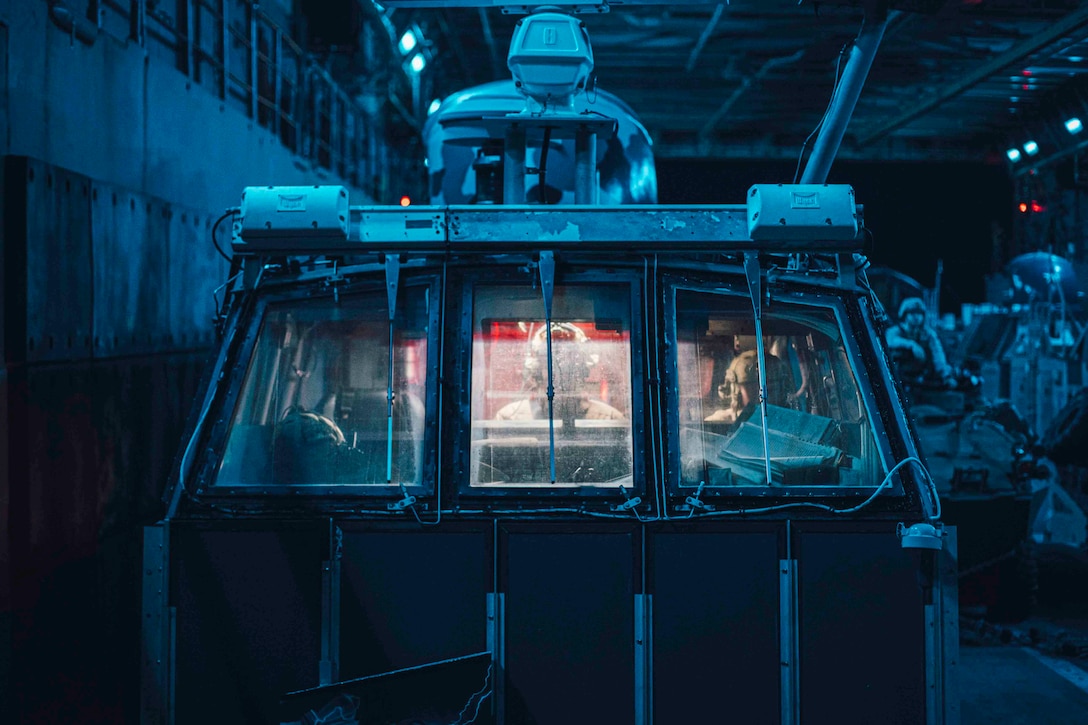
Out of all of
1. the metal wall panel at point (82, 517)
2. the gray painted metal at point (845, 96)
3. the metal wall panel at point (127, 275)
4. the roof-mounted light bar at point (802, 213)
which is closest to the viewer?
the roof-mounted light bar at point (802, 213)

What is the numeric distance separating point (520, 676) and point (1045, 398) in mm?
12240

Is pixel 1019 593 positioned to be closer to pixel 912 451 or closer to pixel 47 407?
pixel 912 451

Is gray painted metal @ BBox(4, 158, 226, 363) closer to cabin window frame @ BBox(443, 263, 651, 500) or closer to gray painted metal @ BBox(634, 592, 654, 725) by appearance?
cabin window frame @ BBox(443, 263, 651, 500)

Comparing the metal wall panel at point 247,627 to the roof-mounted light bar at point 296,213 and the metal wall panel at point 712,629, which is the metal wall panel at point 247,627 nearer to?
the roof-mounted light bar at point 296,213

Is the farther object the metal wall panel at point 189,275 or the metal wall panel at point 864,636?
the metal wall panel at point 189,275

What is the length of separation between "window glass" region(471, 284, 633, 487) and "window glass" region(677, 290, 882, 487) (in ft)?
0.92

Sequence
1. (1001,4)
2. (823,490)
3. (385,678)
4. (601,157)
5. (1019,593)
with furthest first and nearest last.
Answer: (1001,4) → (1019,593) → (601,157) → (823,490) → (385,678)

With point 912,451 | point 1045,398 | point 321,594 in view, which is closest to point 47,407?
point 321,594

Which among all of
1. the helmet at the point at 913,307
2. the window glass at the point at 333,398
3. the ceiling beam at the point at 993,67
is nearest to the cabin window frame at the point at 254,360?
the window glass at the point at 333,398

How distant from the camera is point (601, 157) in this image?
275 inches

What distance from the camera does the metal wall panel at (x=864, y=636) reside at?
146 inches

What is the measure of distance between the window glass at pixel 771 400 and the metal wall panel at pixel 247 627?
1.62 metres

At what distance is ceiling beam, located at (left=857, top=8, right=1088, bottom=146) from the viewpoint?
44.5 ft

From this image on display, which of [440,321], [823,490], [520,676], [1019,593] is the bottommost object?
[1019,593]
